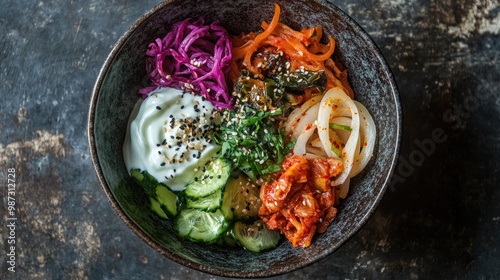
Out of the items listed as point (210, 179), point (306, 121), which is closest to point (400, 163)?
point (306, 121)

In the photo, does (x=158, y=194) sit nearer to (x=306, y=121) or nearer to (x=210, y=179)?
(x=210, y=179)

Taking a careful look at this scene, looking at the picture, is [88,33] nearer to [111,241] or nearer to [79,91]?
[79,91]

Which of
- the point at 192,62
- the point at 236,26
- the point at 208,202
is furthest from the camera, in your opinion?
the point at 236,26

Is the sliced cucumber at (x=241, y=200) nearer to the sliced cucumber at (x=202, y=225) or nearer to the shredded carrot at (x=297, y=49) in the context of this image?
the sliced cucumber at (x=202, y=225)

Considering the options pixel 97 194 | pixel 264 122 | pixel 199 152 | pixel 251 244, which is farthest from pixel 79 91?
pixel 251 244

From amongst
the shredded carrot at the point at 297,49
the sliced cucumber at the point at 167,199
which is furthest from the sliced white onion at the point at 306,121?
the sliced cucumber at the point at 167,199

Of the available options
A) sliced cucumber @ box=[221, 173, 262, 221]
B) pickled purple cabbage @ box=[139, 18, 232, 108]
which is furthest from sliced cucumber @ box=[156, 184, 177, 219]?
pickled purple cabbage @ box=[139, 18, 232, 108]
